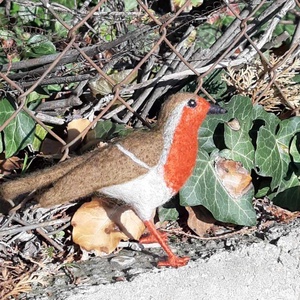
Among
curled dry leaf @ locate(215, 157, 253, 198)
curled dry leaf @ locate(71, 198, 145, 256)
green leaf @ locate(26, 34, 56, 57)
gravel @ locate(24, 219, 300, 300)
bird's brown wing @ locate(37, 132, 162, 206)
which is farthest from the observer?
green leaf @ locate(26, 34, 56, 57)

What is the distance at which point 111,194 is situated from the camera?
5.94ft

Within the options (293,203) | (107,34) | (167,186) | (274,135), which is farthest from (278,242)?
(107,34)

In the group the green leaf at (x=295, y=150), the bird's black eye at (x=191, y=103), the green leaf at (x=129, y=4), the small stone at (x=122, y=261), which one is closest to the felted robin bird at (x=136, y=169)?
the bird's black eye at (x=191, y=103)

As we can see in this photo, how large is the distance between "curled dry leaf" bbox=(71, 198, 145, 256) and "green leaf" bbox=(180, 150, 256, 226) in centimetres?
19

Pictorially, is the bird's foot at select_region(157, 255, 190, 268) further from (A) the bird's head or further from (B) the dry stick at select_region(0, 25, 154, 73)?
(B) the dry stick at select_region(0, 25, 154, 73)

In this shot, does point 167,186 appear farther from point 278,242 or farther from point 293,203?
point 293,203

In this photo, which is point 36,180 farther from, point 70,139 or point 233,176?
point 233,176

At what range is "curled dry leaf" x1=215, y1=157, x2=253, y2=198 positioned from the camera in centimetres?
215

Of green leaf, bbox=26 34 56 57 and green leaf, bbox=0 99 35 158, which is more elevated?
green leaf, bbox=26 34 56 57

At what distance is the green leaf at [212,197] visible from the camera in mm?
2080

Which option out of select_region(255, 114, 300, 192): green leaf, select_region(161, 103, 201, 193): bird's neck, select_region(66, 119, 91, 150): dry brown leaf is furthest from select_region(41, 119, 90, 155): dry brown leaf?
select_region(255, 114, 300, 192): green leaf

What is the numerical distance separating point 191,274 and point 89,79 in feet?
2.50

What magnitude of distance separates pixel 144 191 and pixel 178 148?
0.16 m

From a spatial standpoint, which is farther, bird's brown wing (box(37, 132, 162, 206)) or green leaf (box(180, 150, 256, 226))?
green leaf (box(180, 150, 256, 226))
